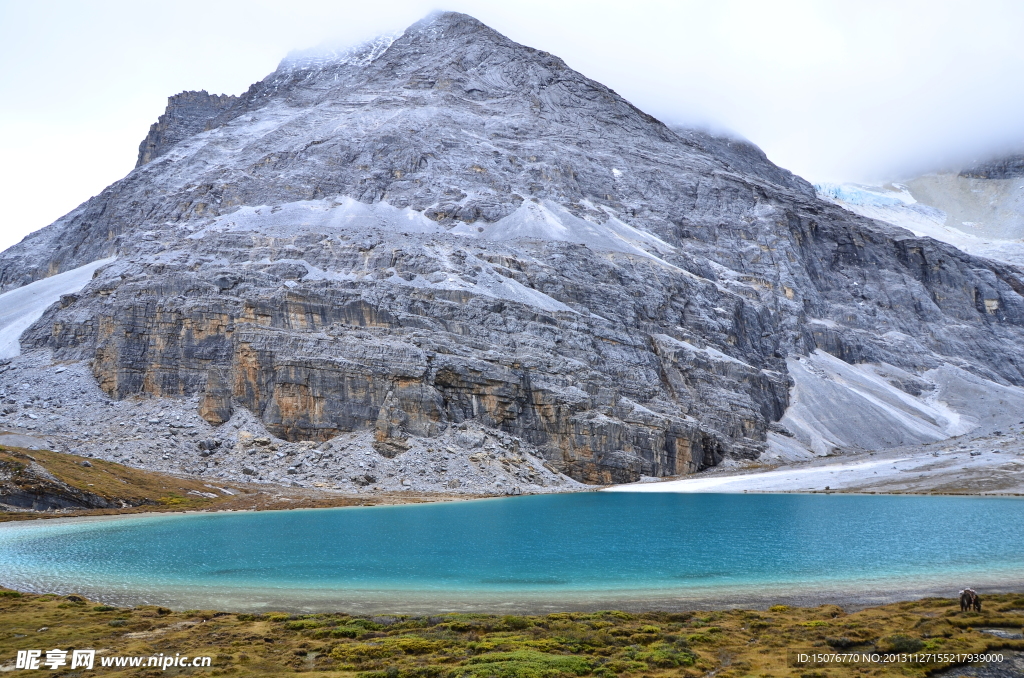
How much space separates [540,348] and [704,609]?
83.9 m

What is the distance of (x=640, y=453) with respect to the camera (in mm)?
102375

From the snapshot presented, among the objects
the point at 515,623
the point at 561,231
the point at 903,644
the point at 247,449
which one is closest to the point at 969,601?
the point at 903,644

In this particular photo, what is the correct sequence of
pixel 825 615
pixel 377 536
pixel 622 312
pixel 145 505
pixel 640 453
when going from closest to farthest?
pixel 825 615 → pixel 377 536 → pixel 145 505 → pixel 640 453 → pixel 622 312

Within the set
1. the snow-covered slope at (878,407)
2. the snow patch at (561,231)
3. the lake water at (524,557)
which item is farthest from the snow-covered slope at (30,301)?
the snow-covered slope at (878,407)

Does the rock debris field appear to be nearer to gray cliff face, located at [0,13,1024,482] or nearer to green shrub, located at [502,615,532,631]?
gray cliff face, located at [0,13,1024,482]

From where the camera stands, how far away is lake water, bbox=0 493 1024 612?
27.6 m

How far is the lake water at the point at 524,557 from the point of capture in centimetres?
2758

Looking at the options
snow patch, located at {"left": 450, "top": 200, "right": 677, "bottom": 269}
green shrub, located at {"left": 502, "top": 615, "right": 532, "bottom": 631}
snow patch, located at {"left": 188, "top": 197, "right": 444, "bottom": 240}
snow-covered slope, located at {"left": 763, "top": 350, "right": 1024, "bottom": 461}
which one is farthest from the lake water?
snow patch, located at {"left": 450, "top": 200, "right": 677, "bottom": 269}

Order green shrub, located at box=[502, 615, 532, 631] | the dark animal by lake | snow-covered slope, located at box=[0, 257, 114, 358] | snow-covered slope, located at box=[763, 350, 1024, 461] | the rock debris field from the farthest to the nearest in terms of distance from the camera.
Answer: snow-covered slope, located at box=[763, 350, 1024, 461], snow-covered slope, located at box=[0, 257, 114, 358], the rock debris field, green shrub, located at box=[502, 615, 532, 631], the dark animal by lake

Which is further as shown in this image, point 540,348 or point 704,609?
point 540,348

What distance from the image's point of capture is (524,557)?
123ft

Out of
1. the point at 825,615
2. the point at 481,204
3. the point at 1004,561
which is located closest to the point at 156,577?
the point at 825,615

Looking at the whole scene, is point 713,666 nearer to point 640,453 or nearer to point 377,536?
point 377,536

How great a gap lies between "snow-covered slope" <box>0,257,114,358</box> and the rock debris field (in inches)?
784
